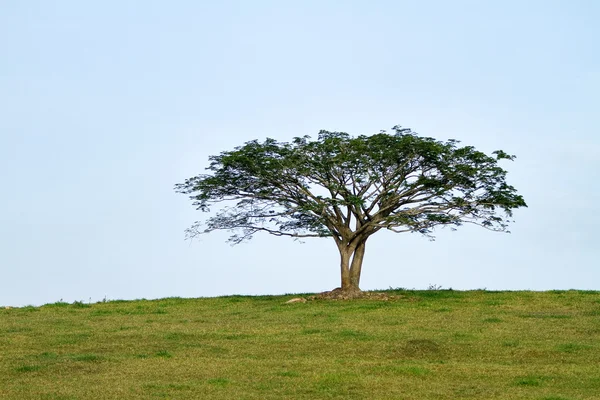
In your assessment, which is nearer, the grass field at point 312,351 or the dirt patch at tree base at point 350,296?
the grass field at point 312,351

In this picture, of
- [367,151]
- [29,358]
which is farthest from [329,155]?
[29,358]

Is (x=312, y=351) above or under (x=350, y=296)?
under

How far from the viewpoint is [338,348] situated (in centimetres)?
2445

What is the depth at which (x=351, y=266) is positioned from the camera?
39.2 meters

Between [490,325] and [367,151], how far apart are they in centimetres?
1124

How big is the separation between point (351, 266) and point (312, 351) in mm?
15298

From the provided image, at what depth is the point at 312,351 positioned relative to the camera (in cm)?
2405

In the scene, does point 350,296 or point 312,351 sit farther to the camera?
point 350,296

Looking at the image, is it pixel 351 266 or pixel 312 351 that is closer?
pixel 312 351

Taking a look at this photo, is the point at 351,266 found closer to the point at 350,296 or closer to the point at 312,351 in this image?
the point at 350,296

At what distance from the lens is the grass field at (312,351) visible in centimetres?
1889

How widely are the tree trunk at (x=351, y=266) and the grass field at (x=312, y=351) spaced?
2.30m

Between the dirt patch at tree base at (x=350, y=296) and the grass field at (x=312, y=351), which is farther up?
the dirt patch at tree base at (x=350, y=296)

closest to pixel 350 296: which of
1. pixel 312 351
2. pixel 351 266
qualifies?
pixel 351 266
